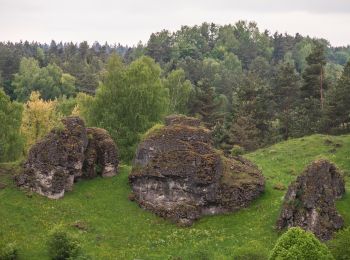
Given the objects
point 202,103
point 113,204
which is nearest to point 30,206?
point 113,204

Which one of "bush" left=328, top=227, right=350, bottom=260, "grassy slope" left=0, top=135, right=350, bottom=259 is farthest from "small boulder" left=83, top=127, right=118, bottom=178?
"bush" left=328, top=227, right=350, bottom=260

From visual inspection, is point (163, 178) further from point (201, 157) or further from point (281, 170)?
point (281, 170)

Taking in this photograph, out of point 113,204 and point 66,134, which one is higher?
point 66,134

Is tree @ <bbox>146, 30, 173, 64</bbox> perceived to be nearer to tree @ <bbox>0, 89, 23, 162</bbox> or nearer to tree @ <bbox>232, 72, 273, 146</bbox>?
tree @ <bbox>232, 72, 273, 146</bbox>

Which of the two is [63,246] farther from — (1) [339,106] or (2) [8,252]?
(1) [339,106]

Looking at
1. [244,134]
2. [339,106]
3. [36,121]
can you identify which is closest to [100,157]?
[36,121]

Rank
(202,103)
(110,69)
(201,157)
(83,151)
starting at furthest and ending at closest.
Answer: (202,103) → (110,69) → (83,151) → (201,157)

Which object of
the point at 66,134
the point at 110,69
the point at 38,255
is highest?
the point at 110,69

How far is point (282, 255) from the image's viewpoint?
27.5 metres

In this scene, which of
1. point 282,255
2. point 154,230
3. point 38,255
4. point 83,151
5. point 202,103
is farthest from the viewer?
→ point 202,103

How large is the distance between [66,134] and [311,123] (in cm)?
4356

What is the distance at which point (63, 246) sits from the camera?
3434 cm

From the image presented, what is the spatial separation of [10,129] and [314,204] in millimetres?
44379

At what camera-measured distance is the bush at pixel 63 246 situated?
34.2 m
